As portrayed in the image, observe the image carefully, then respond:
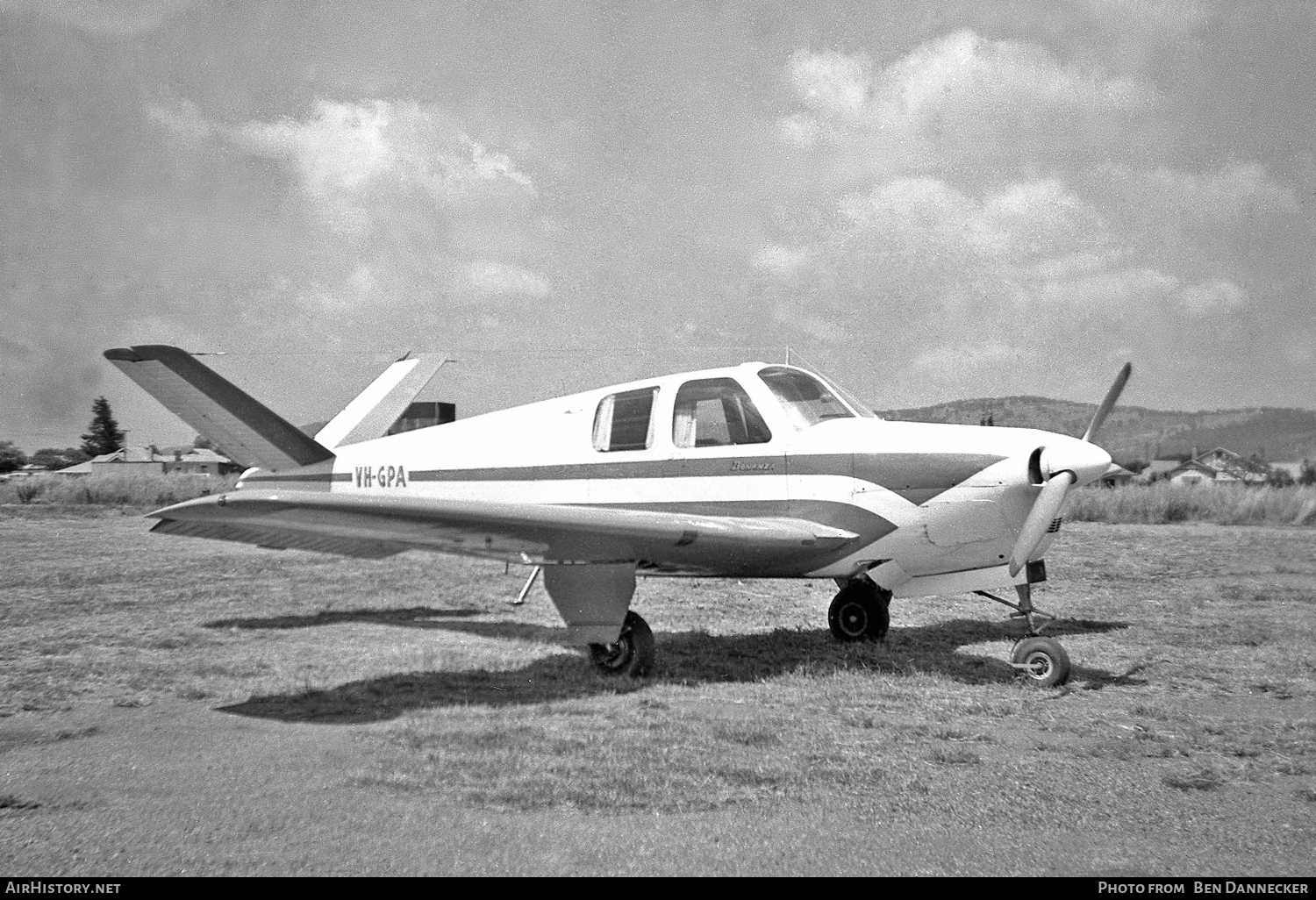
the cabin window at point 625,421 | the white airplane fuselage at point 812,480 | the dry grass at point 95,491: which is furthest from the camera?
the dry grass at point 95,491

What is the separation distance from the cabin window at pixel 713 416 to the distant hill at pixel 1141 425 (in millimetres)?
1476

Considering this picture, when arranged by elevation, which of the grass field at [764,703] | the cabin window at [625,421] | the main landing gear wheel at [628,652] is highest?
the cabin window at [625,421]

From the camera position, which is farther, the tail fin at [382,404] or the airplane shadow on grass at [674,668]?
the tail fin at [382,404]

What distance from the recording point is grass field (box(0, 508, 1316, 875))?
12.9 feet

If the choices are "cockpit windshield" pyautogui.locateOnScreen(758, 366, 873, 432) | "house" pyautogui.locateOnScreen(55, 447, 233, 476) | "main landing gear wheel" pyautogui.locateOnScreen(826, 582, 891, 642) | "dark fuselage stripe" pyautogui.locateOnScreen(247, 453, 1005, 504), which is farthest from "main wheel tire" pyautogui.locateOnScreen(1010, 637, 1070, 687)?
"house" pyautogui.locateOnScreen(55, 447, 233, 476)

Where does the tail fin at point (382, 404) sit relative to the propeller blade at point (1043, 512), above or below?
above

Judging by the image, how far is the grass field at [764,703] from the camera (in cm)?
392

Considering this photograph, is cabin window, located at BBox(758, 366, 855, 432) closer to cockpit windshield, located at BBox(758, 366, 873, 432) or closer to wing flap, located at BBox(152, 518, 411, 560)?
cockpit windshield, located at BBox(758, 366, 873, 432)

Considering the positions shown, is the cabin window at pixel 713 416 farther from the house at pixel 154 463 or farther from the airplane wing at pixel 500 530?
the house at pixel 154 463

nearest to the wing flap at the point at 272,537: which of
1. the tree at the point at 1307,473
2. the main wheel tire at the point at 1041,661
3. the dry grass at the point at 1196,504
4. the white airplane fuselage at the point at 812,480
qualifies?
the white airplane fuselage at the point at 812,480

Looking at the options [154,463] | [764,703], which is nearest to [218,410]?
[764,703]

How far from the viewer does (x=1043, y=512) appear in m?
6.23

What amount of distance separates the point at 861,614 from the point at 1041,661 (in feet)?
7.02
